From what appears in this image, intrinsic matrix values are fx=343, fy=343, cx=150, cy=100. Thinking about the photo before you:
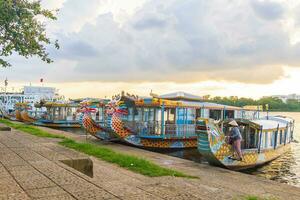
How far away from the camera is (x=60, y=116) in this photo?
39.1 m

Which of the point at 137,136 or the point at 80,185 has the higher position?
the point at 80,185

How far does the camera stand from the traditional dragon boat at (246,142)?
13133mm

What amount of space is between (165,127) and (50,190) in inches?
593

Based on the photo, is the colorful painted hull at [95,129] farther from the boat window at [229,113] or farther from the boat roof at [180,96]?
the boat window at [229,113]

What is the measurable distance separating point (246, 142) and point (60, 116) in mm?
27171

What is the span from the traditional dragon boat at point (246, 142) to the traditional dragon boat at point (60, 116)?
2415 centimetres

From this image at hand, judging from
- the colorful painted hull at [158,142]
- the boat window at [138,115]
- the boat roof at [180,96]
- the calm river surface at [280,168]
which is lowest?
the calm river surface at [280,168]

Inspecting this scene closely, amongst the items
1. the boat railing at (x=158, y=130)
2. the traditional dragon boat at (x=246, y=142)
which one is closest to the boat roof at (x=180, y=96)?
the boat railing at (x=158, y=130)

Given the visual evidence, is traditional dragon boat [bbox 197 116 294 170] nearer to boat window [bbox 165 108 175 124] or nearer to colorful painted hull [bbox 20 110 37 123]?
boat window [bbox 165 108 175 124]

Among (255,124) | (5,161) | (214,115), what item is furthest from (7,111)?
(5,161)

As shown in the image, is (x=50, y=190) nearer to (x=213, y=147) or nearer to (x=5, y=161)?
(x=5, y=161)

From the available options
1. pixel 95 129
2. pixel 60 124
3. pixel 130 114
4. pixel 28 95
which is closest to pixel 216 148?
pixel 130 114

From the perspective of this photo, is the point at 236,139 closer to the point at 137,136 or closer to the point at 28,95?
the point at 137,136

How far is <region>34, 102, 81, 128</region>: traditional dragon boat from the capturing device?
38281 mm
